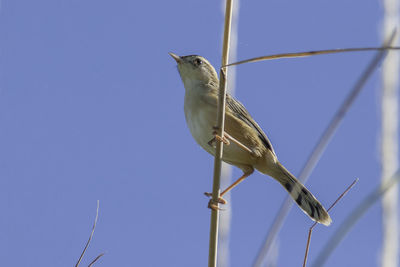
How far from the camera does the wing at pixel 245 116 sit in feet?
16.0

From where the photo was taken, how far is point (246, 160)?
15.8ft

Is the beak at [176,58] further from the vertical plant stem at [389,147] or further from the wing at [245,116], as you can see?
the vertical plant stem at [389,147]

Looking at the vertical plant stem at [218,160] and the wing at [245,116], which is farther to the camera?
the wing at [245,116]

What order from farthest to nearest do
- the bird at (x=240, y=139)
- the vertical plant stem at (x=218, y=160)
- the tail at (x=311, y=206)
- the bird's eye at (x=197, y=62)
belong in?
the bird's eye at (x=197, y=62) < the bird at (x=240, y=139) < the tail at (x=311, y=206) < the vertical plant stem at (x=218, y=160)

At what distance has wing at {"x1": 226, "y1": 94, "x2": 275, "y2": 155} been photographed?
4.86 metres

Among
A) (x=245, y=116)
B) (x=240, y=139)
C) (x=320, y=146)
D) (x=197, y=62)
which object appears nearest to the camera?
(x=320, y=146)

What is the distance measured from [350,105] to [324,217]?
301cm

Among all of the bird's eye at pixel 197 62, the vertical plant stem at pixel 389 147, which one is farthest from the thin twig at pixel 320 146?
the bird's eye at pixel 197 62

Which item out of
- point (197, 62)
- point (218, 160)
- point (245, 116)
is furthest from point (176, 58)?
point (218, 160)

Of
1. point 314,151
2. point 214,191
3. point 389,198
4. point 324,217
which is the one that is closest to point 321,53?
point 314,151

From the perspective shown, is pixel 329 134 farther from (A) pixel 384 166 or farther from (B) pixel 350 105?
(A) pixel 384 166

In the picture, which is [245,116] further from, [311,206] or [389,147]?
[389,147]

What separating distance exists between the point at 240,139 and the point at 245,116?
280 millimetres

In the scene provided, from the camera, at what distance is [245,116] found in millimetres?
4941
